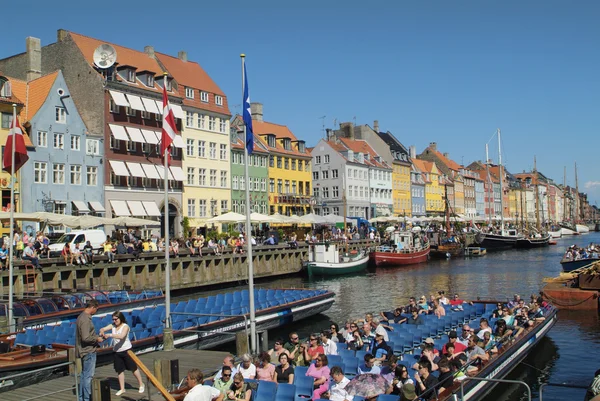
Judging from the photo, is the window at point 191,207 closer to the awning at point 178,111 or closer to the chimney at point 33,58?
the awning at point 178,111

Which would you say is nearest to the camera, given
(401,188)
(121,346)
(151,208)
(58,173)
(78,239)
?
(121,346)

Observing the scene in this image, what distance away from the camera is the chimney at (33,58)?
49344 millimetres

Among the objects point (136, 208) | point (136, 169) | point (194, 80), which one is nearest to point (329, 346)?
point (136, 208)

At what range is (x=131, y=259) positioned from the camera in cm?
3806

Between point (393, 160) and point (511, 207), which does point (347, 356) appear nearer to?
point (393, 160)

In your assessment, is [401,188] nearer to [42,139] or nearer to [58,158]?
[58,158]

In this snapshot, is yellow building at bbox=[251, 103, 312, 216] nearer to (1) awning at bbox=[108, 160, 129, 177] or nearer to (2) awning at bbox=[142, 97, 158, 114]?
(2) awning at bbox=[142, 97, 158, 114]

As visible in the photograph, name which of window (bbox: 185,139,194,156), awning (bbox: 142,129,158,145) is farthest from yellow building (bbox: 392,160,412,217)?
awning (bbox: 142,129,158,145)

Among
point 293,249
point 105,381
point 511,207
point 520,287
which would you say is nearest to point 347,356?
point 105,381

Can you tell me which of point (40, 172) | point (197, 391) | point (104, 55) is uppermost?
point (104, 55)

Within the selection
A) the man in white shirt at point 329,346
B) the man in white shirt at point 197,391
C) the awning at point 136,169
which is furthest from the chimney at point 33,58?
the man in white shirt at point 197,391

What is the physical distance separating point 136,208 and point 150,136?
6.43 m

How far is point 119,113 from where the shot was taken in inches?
1972

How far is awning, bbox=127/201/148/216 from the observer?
161ft
